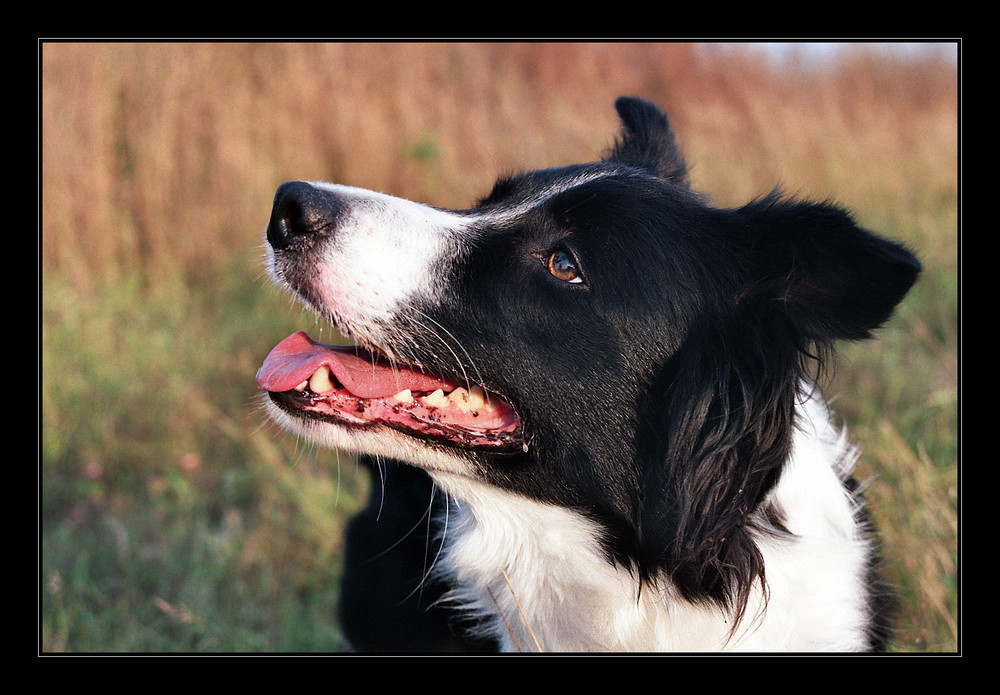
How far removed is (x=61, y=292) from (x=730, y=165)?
19.3 ft

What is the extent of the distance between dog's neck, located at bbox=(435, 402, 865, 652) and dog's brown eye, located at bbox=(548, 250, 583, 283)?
0.58 meters

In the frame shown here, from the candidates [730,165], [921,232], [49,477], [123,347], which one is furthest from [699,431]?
[730,165]

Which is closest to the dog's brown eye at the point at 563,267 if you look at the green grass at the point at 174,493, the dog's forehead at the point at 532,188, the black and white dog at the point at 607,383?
the black and white dog at the point at 607,383

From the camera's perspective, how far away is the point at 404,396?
218 centimetres

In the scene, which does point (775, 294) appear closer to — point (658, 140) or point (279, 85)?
point (658, 140)

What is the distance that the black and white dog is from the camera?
2.09 meters

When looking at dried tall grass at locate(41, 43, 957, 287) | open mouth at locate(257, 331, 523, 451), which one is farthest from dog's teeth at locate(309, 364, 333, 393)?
dried tall grass at locate(41, 43, 957, 287)

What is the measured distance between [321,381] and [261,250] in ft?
5.57

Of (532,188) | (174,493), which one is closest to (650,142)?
(532,188)

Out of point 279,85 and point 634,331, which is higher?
point 279,85

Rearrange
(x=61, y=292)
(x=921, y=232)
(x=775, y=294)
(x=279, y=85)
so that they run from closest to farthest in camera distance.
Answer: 1. (x=775, y=294)
2. (x=61, y=292)
3. (x=279, y=85)
4. (x=921, y=232)

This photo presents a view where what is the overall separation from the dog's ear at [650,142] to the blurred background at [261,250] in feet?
1.43

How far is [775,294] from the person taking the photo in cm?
213

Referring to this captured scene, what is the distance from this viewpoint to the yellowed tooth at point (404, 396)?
216 centimetres
